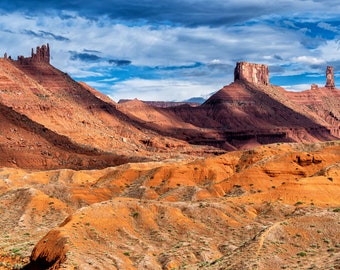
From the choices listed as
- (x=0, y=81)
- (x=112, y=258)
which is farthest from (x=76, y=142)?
(x=112, y=258)

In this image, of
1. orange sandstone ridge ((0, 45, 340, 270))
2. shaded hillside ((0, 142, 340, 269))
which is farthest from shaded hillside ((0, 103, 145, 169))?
shaded hillside ((0, 142, 340, 269))

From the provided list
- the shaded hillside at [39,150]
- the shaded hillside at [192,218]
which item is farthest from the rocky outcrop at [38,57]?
the shaded hillside at [192,218]

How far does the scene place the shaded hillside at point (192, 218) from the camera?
38.5 meters

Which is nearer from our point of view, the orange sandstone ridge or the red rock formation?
the orange sandstone ridge

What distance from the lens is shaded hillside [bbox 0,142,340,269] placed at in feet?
126

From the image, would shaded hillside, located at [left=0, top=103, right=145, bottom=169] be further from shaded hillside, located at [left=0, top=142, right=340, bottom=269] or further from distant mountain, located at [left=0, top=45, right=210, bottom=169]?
shaded hillside, located at [left=0, top=142, right=340, bottom=269]

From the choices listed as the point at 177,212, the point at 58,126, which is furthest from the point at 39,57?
the point at 177,212

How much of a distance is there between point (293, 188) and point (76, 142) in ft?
308

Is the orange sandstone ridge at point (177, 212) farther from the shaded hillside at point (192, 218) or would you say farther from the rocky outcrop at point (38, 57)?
the rocky outcrop at point (38, 57)

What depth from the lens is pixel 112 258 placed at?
42.2 metres

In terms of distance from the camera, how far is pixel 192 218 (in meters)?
53.5

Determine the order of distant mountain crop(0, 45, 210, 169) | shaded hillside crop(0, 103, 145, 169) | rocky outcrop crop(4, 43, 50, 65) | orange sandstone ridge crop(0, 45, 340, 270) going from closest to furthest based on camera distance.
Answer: orange sandstone ridge crop(0, 45, 340, 270) → shaded hillside crop(0, 103, 145, 169) → distant mountain crop(0, 45, 210, 169) → rocky outcrop crop(4, 43, 50, 65)


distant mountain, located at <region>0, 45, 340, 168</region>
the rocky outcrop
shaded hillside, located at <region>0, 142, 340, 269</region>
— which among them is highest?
the rocky outcrop

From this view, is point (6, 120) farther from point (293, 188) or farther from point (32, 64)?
point (293, 188)
